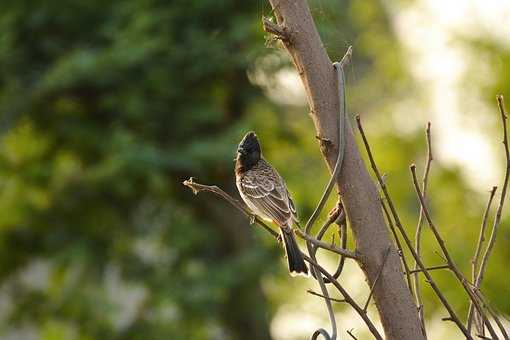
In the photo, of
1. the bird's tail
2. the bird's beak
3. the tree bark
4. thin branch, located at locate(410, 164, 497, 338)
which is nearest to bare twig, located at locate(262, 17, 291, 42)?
the tree bark

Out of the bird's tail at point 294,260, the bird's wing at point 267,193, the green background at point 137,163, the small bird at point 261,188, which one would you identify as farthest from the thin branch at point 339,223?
the green background at point 137,163

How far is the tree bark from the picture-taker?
2.00 m

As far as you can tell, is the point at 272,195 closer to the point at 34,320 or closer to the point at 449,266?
the point at 449,266

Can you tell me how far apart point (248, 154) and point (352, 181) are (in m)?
2.07

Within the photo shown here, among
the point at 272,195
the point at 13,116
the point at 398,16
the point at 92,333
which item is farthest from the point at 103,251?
the point at 272,195

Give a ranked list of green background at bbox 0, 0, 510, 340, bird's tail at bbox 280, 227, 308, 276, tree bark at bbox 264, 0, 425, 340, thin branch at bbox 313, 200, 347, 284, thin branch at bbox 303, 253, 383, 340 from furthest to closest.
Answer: green background at bbox 0, 0, 510, 340
bird's tail at bbox 280, 227, 308, 276
thin branch at bbox 313, 200, 347, 284
tree bark at bbox 264, 0, 425, 340
thin branch at bbox 303, 253, 383, 340

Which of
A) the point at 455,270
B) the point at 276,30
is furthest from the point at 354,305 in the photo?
the point at 276,30

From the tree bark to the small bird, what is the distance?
69.6 inches

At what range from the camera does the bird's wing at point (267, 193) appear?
3.99 m

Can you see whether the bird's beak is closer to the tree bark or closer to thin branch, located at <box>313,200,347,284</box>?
thin branch, located at <box>313,200,347,284</box>

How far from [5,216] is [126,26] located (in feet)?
6.54

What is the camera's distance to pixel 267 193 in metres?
4.14

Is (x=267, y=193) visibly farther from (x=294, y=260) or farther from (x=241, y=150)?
(x=294, y=260)

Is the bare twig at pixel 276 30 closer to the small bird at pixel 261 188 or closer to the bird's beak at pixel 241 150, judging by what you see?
the small bird at pixel 261 188
